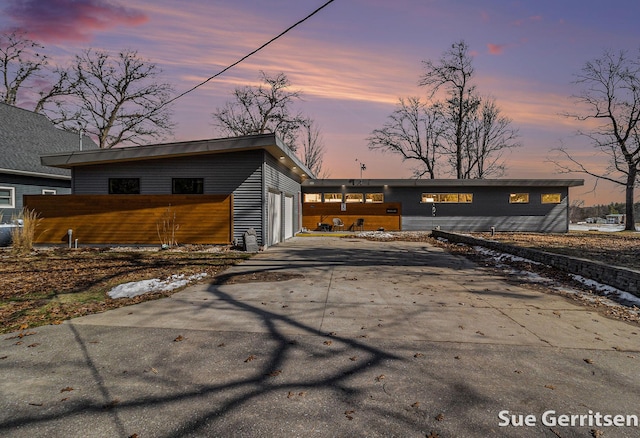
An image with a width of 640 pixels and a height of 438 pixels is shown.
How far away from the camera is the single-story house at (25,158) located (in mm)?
17312

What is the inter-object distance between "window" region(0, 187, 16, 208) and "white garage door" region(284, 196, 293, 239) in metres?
14.5

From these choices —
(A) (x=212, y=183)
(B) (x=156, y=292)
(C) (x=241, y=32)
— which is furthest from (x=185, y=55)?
(B) (x=156, y=292)

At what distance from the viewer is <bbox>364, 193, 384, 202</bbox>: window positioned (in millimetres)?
Result: 24141

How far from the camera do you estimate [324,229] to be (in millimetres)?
23641

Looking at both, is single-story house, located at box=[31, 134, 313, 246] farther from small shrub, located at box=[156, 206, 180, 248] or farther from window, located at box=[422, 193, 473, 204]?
window, located at box=[422, 193, 473, 204]

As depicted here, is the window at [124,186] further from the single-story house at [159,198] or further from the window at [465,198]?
the window at [465,198]

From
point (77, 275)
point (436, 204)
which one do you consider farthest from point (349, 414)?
point (436, 204)

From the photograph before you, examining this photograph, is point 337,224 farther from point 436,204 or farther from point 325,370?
point 325,370

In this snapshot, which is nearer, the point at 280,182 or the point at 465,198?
the point at 280,182

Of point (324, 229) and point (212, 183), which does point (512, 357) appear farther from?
point (324, 229)

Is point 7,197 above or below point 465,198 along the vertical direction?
below

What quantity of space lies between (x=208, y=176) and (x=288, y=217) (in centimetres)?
608

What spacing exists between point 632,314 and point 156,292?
823 centimetres

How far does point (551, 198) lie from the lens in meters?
23.5
